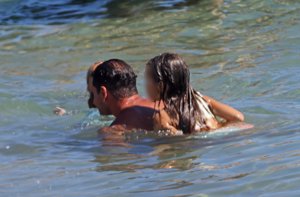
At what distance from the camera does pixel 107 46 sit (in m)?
11.1

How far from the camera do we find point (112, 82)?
6.29 m

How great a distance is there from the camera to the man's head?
20.6 feet

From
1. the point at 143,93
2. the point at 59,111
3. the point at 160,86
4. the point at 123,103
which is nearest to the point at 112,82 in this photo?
the point at 123,103

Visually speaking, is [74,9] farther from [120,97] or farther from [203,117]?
[203,117]

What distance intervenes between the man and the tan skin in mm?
126

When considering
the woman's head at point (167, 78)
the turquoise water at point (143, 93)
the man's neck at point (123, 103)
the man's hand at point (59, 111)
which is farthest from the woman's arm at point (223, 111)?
the man's hand at point (59, 111)

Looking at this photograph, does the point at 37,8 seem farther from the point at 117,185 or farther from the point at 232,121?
the point at 117,185

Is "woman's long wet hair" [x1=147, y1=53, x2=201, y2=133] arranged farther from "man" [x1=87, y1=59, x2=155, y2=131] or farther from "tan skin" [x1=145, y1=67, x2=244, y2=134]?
"man" [x1=87, y1=59, x2=155, y2=131]

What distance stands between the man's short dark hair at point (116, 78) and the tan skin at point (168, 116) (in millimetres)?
335

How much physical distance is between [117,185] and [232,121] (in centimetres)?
167

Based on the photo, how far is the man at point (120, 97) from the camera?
6172mm

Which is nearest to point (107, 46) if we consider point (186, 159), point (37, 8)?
point (37, 8)

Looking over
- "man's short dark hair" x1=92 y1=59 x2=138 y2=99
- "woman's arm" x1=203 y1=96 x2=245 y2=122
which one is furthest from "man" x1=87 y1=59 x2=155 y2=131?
"woman's arm" x1=203 y1=96 x2=245 y2=122

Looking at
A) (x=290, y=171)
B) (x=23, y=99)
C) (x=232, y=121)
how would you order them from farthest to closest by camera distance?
(x=23, y=99) → (x=232, y=121) → (x=290, y=171)
